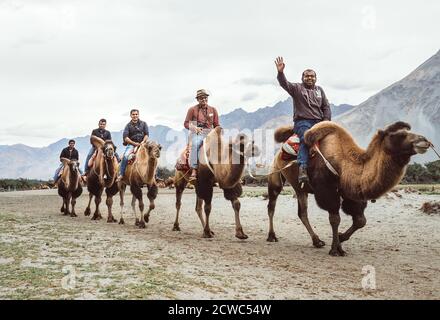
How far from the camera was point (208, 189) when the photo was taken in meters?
9.92

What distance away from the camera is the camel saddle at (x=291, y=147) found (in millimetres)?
8781

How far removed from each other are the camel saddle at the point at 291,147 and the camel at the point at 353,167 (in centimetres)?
64

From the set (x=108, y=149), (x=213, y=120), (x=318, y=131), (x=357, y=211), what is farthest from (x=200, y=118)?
(x=357, y=211)

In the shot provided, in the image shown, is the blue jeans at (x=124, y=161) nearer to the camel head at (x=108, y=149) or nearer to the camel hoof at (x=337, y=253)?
the camel head at (x=108, y=149)

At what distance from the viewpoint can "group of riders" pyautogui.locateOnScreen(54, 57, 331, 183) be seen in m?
8.55

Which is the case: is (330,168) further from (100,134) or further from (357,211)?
(100,134)

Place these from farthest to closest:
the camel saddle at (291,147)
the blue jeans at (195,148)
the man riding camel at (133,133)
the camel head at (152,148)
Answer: the man riding camel at (133,133) < the camel head at (152,148) < the blue jeans at (195,148) < the camel saddle at (291,147)

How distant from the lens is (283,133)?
9516 millimetres

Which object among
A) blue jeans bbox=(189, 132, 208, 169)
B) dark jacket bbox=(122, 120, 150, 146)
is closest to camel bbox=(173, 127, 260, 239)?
blue jeans bbox=(189, 132, 208, 169)

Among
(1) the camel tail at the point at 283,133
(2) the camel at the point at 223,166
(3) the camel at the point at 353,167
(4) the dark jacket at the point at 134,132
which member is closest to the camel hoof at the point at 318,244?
(3) the camel at the point at 353,167

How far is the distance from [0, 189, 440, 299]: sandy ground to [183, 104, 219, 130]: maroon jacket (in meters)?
2.63

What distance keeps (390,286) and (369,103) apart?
175248 millimetres

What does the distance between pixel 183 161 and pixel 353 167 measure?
4538 mm
